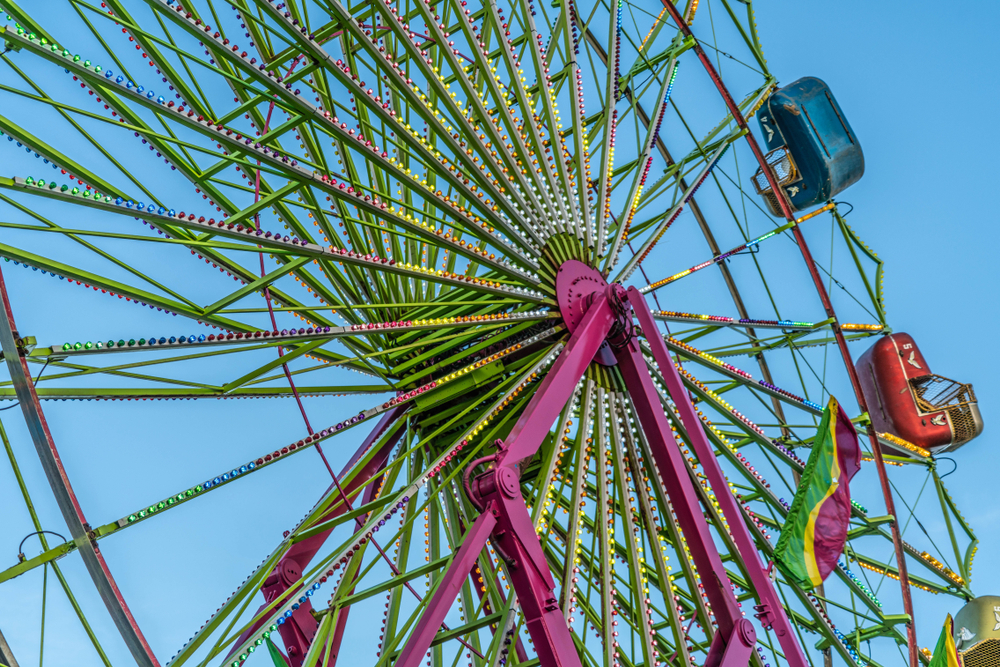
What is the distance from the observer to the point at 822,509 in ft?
28.9

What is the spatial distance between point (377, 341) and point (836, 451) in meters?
4.45

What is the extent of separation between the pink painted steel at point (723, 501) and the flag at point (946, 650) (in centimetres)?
273

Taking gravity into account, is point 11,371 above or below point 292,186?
below

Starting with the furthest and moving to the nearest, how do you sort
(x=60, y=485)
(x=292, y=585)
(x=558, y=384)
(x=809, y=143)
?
(x=809, y=143) → (x=292, y=585) → (x=558, y=384) → (x=60, y=485)

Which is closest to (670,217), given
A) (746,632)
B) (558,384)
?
(558,384)

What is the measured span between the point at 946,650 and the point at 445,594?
5929 millimetres

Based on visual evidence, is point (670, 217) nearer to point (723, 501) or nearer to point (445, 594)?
point (723, 501)

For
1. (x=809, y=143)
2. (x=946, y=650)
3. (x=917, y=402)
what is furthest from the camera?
(x=917, y=402)

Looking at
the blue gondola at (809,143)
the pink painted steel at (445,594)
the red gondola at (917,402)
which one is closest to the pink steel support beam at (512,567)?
the pink painted steel at (445,594)

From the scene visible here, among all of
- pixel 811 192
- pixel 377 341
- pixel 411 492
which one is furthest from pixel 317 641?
pixel 811 192

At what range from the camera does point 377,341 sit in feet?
35.3

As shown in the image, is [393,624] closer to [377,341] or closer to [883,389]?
[377,341]

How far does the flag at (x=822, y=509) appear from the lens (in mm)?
8688

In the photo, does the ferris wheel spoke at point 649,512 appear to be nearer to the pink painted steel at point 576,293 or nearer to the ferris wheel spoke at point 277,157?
the pink painted steel at point 576,293
